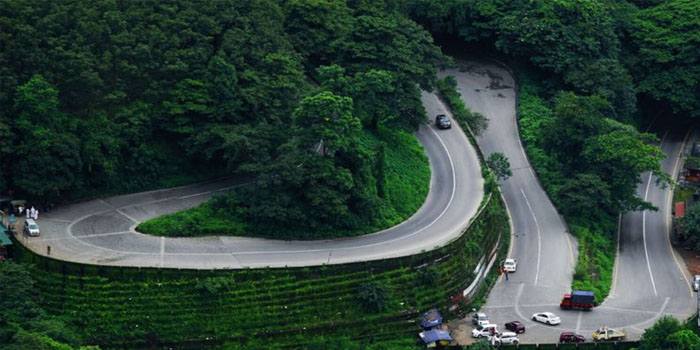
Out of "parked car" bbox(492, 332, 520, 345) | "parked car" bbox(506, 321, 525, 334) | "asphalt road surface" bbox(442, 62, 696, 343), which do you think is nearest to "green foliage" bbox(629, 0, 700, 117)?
"asphalt road surface" bbox(442, 62, 696, 343)

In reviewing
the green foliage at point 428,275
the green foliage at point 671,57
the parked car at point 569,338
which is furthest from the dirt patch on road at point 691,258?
the green foliage at point 428,275

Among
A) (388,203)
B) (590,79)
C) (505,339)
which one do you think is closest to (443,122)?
(590,79)

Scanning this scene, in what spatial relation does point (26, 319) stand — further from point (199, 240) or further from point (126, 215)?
point (199, 240)

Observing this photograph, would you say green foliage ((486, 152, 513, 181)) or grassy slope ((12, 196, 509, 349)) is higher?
green foliage ((486, 152, 513, 181))

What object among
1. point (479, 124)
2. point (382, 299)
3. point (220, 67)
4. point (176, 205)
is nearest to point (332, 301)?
point (382, 299)

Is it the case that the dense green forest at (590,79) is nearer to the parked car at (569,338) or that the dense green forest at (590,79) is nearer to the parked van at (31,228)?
the parked car at (569,338)

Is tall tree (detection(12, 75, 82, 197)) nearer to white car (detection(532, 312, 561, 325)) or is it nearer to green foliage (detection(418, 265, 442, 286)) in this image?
green foliage (detection(418, 265, 442, 286))
